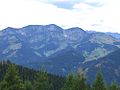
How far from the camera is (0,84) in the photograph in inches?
1236

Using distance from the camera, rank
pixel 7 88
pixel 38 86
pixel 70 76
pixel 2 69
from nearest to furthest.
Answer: pixel 7 88
pixel 38 86
pixel 70 76
pixel 2 69

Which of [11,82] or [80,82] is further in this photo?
[80,82]

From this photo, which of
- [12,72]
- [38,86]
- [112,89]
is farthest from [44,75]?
[12,72]

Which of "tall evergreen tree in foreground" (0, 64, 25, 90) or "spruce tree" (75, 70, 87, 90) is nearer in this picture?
"tall evergreen tree in foreground" (0, 64, 25, 90)

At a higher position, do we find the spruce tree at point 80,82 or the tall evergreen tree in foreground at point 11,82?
the tall evergreen tree in foreground at point 11,82

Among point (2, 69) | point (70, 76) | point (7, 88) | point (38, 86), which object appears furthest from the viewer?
point (2, 69)

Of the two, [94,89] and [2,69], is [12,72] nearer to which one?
[94,89]

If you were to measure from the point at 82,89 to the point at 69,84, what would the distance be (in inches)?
201

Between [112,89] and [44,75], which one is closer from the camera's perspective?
[44,75]

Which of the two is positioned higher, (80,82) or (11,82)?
(11,82)

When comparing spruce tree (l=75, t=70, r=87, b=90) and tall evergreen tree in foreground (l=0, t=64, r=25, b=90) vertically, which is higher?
tall evergreen tree in foreground (l=0, t=64, r=25, b=90)

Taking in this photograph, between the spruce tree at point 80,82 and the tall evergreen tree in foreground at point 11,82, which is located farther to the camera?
the spruce tree at point 80,82

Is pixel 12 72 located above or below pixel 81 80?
above

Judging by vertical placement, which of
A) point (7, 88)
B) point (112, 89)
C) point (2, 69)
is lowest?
point (2, 69)
